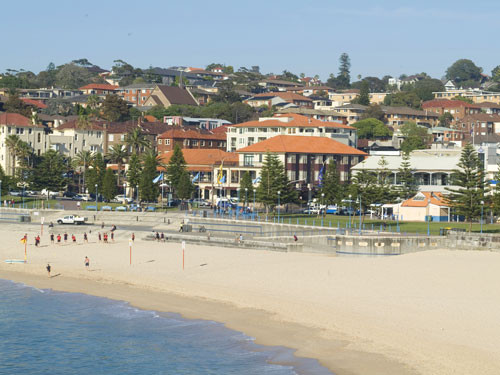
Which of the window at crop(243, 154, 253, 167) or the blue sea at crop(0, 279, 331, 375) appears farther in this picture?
the window at crop(243, 154, 253, 167)

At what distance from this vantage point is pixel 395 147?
527ft

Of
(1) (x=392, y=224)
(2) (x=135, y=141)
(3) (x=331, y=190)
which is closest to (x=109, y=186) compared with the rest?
(2) (x=135, y=141)

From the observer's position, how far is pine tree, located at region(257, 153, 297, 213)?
83062 millimetres

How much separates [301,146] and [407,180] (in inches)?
661

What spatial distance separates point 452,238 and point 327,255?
9.92m

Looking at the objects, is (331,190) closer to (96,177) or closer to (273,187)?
(273,187)

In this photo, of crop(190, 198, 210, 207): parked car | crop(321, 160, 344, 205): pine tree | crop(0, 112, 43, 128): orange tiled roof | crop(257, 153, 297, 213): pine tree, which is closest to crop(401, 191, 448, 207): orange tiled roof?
crop(321, 160, 344, 205): pine tree

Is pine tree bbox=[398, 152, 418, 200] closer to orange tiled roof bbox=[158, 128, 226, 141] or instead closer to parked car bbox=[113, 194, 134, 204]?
parked car bbox=[113, 194, 134, 204]

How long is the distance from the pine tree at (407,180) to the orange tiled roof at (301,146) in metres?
12.4

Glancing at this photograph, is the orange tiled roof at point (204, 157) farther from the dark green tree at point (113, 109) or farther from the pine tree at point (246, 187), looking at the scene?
the dark green tree at point (113, 109)

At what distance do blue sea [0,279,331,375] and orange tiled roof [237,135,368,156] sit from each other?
58331 millimetres

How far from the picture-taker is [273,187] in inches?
3285

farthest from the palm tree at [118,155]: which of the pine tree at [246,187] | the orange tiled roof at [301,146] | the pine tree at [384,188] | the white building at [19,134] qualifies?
the pine tree at [384,188]

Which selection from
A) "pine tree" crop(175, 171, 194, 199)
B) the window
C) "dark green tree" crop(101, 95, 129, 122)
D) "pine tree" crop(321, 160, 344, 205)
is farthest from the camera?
"dark green tree" crop(101, 95, 129, 122)
